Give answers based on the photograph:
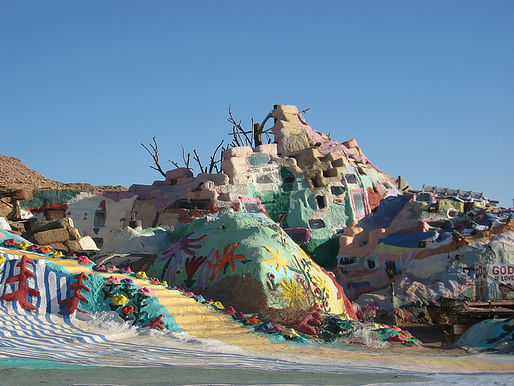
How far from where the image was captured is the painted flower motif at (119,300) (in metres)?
11.1

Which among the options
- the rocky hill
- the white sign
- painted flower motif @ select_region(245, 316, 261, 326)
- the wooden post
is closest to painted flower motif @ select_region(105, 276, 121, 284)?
painted flower motif @ select_region(245, 316, 261, 326)

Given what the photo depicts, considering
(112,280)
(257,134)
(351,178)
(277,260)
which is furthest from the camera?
(257,134)

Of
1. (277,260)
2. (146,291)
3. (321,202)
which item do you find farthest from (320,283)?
(321,202)

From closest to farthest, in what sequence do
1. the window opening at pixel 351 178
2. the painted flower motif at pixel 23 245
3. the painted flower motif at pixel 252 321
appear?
the painted flower motif at pixel 252 321 → the painted flower motif at pixel 23 245 → the window opening at pixel 351 178

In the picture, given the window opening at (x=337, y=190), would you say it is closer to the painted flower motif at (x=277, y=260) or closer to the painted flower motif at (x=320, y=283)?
the painted flower motif at (x=320, y=283)

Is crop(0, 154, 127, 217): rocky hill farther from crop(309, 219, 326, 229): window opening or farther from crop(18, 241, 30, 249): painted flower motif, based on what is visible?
crop(18, 241, 30, 249): painted flower motif

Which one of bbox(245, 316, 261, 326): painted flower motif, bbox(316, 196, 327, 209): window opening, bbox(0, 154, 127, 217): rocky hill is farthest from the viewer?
bbox(0, 154, 127, 217): rocky hill

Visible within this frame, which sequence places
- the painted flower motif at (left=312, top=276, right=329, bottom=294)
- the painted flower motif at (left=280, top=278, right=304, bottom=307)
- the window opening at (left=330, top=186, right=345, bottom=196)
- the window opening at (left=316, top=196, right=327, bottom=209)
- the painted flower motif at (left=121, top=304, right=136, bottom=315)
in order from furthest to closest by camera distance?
the window opening at (left=330, top=186, right=345, bottom=196) < the window opening at (left=316, top=196, right=327, bottom=209) < the painted flower motif at (left=312, top=276, right=329, bottom=294) < the painted flower motif at (left=280, top=278, right=304, bottom=307) < the painted flower motif at (left=121, top=304, right=136, bottom=315)

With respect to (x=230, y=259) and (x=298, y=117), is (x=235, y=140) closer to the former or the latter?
(x=298, y=117)

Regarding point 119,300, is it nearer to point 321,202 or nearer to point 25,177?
point 321,202

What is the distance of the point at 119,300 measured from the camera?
1116 centimetres

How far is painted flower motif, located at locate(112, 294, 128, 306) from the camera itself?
11133mm

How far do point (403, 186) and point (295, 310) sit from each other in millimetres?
18716

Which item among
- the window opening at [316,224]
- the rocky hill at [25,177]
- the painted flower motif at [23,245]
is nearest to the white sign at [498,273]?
the window opening at [316,224]
